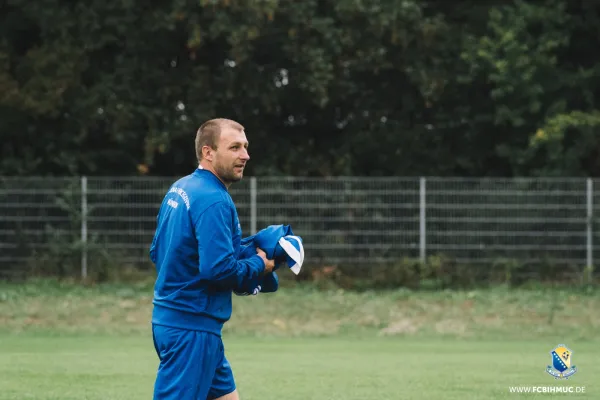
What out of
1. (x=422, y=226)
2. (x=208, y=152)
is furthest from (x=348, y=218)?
(x=208, y=152)

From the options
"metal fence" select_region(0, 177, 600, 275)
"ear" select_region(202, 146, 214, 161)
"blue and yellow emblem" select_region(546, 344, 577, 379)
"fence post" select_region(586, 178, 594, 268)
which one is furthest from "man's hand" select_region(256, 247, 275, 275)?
"fence post" select_region(586, 178, 594, 268)

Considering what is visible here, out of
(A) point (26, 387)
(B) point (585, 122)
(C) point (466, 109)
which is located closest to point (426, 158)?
(C) point (466, 109)

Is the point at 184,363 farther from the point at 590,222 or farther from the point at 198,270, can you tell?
the point at 590,222

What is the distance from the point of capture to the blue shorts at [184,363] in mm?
6879

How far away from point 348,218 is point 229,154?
16.1 m

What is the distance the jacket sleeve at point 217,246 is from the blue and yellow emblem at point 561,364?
276 inches

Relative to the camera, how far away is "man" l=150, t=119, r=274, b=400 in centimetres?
682

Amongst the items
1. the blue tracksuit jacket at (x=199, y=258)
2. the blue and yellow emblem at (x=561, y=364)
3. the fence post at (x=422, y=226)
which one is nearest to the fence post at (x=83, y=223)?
the fence post at (x=422, y=226)

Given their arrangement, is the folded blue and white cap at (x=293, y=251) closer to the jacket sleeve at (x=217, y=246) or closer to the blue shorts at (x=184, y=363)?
the jacket sleeve at (x=217, y=246)

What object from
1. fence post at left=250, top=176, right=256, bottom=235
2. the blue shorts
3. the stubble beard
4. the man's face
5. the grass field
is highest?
the man's face

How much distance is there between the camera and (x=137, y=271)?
23.1m

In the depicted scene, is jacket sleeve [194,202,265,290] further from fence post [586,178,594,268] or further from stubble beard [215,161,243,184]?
fence post [586,178,594,268]

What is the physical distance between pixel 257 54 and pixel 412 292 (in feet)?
23.5

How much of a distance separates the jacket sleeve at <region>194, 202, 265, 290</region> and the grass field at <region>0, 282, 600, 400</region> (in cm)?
492
